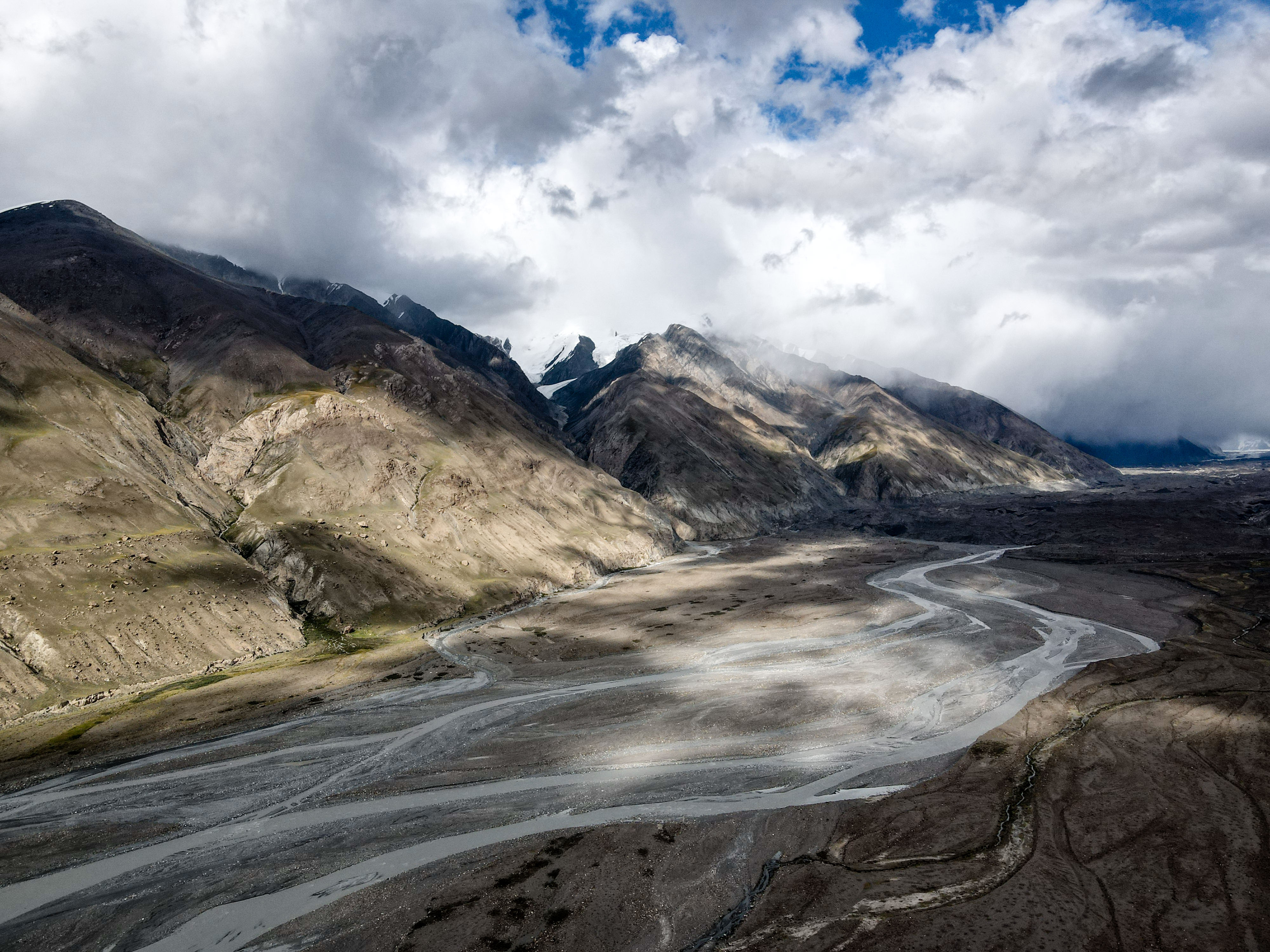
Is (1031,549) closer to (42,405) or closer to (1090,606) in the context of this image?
(1090,606)

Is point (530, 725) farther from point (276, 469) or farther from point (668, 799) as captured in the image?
point (276, 469)

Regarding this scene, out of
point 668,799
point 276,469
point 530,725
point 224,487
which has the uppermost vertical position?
point 276,469

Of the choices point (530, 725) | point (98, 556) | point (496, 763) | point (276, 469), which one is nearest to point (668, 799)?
point (496, 763)

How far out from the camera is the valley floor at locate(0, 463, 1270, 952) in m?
27.9

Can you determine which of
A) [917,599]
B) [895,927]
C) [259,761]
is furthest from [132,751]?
[917,599]

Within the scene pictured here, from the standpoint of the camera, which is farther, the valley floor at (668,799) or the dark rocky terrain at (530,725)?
the dark rocky terrain at (530,725)

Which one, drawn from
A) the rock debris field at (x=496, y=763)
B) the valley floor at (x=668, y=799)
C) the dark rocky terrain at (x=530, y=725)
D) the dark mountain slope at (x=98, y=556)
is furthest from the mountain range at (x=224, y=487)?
the rock debris field at (x=496, y=763)

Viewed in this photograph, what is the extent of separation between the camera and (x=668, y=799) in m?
38.8

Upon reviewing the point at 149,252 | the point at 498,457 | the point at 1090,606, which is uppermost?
the point at 149,252

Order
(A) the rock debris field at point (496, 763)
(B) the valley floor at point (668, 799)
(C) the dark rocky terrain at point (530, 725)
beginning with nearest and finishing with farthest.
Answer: (B) the valley floor at point (668, 799), (C) the dark rocky terrain at point (530, 725), (A) the rock debris field at point (496, 763)

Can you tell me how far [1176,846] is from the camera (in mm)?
31672

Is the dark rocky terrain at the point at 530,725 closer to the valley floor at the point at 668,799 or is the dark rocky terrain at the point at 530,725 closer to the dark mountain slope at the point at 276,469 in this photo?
the valley floor at the point at 668,799

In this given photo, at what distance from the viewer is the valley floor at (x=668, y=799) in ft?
91.5

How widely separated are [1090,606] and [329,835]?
105719mm
